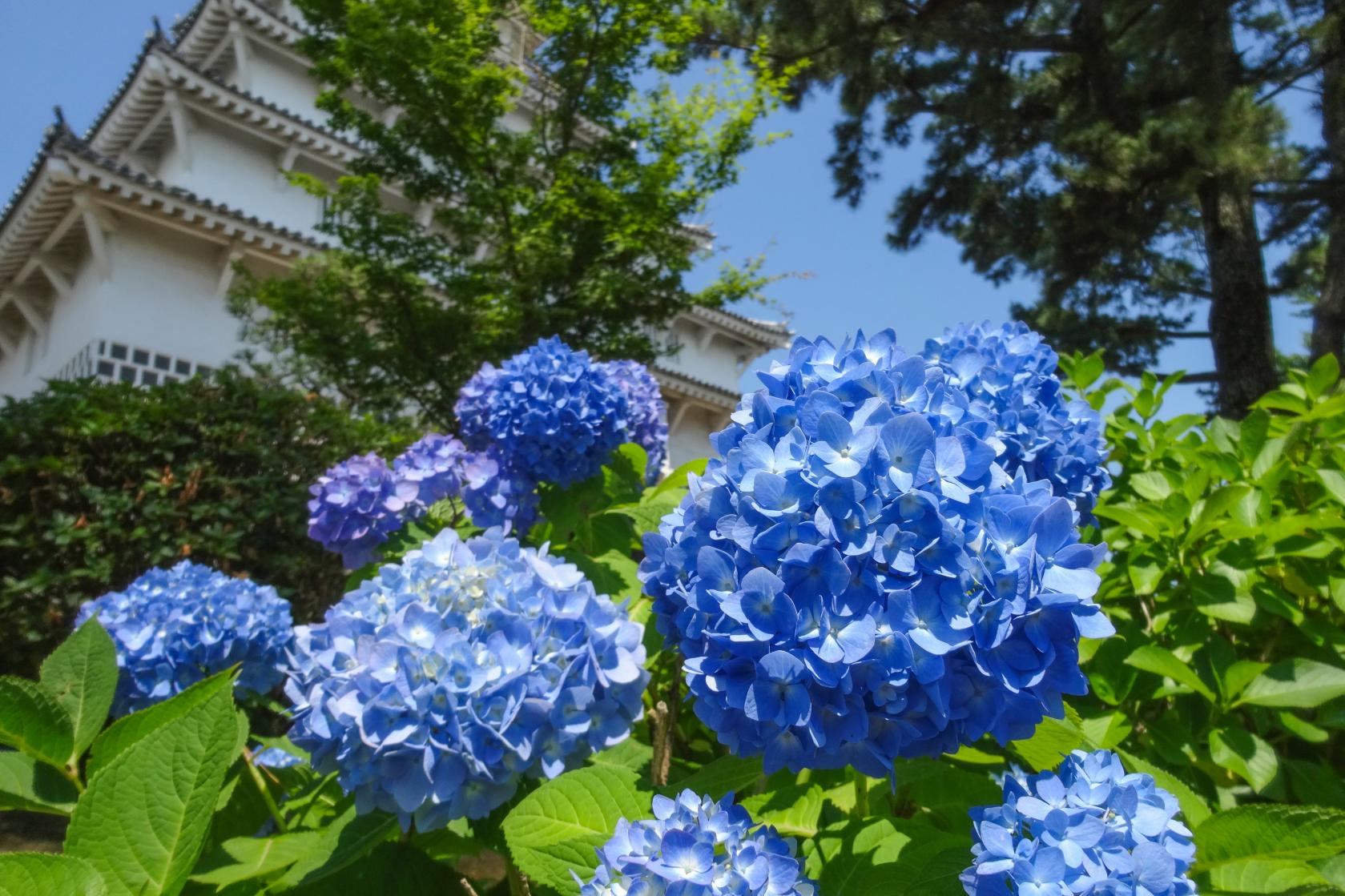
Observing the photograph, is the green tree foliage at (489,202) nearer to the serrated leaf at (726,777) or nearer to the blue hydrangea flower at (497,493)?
the blue hydrangea flower at (497,493)

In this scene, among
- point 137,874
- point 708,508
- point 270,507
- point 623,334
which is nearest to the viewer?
point 137,874

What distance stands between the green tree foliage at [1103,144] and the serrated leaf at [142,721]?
8.26 metres

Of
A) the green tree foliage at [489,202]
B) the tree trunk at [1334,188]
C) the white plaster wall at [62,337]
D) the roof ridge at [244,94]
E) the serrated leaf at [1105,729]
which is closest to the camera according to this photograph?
the serrated leaf at [1105,729]

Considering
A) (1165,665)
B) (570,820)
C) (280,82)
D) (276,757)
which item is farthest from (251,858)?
(280,82)

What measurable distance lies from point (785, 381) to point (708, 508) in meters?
0.18

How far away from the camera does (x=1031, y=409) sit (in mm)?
1485

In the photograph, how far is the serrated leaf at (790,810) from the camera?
0.97 metres

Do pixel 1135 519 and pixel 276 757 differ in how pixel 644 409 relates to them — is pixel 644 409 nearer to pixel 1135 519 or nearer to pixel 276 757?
pixel 276 757

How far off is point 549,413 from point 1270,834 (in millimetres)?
Result: 1891

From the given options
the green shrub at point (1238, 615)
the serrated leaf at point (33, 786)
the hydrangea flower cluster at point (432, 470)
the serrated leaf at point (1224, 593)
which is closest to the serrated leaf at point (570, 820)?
the serrated leaf at point (33, 786)

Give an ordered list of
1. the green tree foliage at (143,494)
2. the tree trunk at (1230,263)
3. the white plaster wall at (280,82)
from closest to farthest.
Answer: the green tree foliage at (143,494) → the tree trunk at (1230,263) → the white plaster wall at (280,82)

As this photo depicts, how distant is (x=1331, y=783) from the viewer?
4.63 ft

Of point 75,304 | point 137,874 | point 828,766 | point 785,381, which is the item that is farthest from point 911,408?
point 75,304

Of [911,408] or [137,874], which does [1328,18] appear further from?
[137,874]
